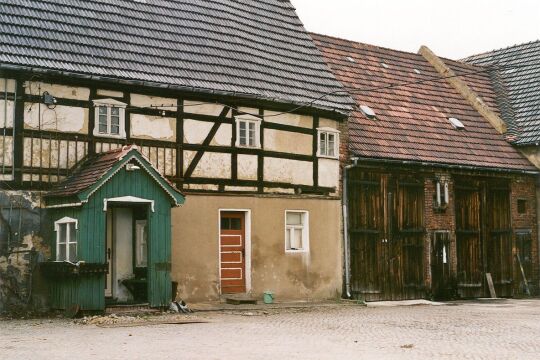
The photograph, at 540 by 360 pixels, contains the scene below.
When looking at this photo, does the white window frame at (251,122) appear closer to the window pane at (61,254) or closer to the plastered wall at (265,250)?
the plastered wall at (265,250)

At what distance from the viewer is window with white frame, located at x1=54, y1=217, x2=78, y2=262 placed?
17234 millimetres

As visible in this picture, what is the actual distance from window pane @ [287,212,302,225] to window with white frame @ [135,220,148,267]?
15.7 ft

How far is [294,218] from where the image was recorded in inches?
896

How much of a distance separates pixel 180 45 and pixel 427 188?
9.86 meters

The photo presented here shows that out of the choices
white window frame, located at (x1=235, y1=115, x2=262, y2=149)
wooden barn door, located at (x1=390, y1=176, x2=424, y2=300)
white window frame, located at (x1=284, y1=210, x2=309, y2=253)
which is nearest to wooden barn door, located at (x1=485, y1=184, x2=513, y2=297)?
wooden barn door, located at (x1=390, y1=176, x2=424, y2=300)

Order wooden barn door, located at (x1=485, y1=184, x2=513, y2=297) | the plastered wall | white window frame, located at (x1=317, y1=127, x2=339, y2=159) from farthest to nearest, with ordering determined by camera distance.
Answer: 1. wooden barn door, located at (x1=485, y1=184, x2=513, y2=297)
2. white window frame, located at (x1=317, y1=127, x2=339, y2=159)
3. the plastered wall

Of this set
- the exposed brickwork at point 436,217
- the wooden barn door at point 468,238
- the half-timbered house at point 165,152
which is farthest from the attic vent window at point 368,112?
the wooden barn door at point 468,238

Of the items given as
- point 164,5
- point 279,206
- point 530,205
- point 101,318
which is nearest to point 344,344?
point 101,318

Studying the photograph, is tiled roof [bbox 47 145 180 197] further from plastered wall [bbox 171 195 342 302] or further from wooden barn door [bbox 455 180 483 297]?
wooden barn door [bbox 455 180 483 297]

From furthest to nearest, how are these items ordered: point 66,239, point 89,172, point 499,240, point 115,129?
point 499,240 → point 115,129 → point 89,172 → point 66,239

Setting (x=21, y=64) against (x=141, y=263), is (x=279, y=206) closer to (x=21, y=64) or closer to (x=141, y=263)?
(x=141, y=263)

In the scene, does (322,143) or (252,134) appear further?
(322,143)

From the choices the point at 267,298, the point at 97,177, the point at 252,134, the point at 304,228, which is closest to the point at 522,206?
the point at 304,228

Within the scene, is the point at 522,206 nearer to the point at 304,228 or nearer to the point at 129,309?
the point at 304,228
